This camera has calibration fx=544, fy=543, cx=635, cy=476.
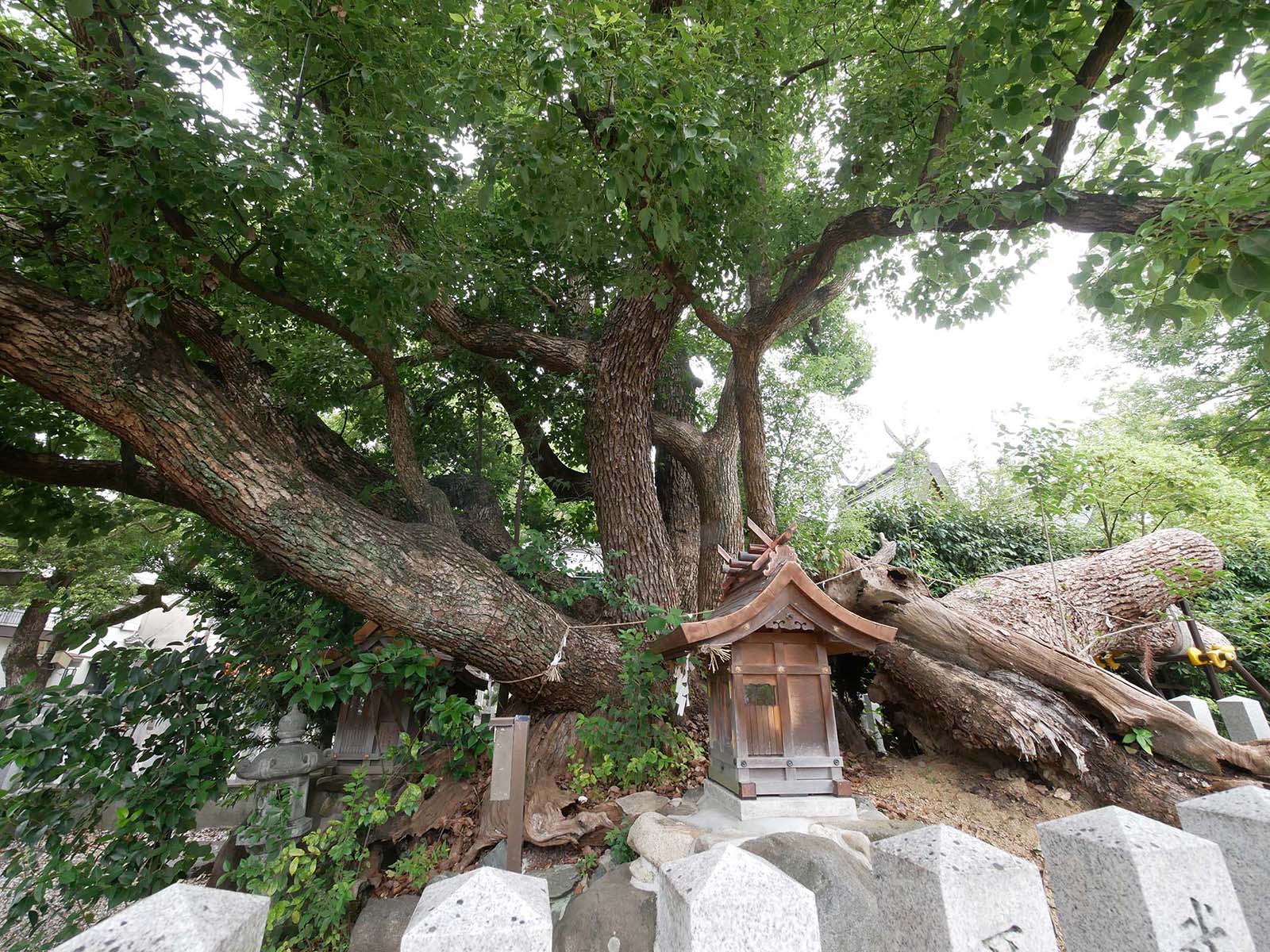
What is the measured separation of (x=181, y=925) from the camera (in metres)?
0.90

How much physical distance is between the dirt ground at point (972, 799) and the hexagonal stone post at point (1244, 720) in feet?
7.82

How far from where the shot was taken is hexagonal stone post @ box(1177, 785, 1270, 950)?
4.57 feet

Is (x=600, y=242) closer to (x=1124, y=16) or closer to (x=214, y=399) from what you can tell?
(x=214, y=399)

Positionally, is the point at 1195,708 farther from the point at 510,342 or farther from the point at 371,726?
the point at 371,726

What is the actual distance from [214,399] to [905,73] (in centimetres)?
553

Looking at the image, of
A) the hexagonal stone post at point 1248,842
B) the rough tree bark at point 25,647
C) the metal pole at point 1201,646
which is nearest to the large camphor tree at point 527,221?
the metal pole at point 1201,646

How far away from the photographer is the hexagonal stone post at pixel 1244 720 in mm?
4805

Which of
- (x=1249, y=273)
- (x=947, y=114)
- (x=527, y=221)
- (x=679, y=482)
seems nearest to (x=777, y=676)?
(x=1249, y=273)

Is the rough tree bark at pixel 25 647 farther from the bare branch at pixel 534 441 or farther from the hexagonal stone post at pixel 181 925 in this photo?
the hexagonal stone post at pixel 181 925

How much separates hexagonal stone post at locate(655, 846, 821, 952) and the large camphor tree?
2.98 meters

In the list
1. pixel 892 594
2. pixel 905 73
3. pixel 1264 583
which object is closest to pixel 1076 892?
pixel 892 594

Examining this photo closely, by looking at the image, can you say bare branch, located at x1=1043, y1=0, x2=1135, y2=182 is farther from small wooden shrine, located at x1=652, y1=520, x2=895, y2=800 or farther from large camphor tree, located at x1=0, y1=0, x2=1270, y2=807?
small wooden shrine, located at x1=652, y1=520, x2=895, y2=800

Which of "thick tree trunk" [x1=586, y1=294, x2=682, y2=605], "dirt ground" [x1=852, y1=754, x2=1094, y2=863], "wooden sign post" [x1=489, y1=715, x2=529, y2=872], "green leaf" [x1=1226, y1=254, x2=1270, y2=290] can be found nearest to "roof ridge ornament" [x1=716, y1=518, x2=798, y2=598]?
"thick tree trunk" [x1=586, y1=294, x2=682, y2=605]

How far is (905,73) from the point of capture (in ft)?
13.8
